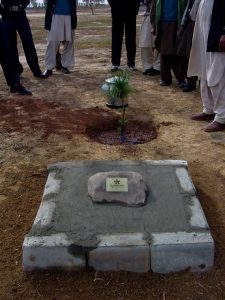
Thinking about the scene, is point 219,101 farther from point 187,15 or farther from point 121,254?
point 121,254

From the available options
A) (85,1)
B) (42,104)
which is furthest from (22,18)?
(85,1)

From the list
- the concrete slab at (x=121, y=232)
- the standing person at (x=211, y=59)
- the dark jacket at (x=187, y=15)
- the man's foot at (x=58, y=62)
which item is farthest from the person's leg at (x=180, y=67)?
the concrete slab at (x=121, y=232)

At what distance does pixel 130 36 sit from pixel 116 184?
15.6 feet

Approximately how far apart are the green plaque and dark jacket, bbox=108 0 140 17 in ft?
15.1

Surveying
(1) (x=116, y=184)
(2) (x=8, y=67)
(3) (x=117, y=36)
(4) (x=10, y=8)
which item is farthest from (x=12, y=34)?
(1) (x=116, y=184)

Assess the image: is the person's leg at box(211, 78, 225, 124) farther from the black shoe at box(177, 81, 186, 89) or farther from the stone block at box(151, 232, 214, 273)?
the stone block at box(151, 232, 214, 273)

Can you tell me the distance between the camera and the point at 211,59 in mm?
4195

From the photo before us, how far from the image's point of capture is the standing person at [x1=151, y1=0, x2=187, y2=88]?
19.3ft

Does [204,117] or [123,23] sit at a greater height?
[123,23]

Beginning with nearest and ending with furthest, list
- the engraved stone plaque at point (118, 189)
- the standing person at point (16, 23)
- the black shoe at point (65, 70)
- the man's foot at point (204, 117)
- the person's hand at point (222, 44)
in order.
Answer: the engraved stone plaque at point (118, 189) < the person's hand at point (222, 44) < the man's foot at point (204, 117) < the standing person at point (16, 23) < the black shoe at point (65, 70)

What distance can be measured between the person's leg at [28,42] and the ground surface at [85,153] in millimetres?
211

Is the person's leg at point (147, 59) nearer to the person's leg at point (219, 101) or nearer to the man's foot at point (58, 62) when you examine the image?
the man's foot at point (58, 62)

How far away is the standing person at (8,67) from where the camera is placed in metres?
5.84

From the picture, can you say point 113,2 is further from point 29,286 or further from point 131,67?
point 29,286
